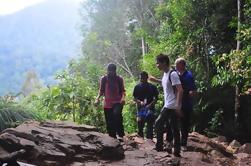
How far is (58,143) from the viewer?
6.66 m

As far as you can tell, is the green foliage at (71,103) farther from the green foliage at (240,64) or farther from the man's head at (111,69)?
the man's head at (111,69)

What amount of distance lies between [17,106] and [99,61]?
822 inches

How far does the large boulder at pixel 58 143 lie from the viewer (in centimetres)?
607

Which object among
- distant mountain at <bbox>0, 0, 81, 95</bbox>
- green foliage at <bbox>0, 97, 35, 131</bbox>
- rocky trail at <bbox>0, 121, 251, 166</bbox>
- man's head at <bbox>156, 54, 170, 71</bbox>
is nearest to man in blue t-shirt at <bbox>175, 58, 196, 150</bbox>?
rocky trail at <bbox>0, 121, 251, 166</bbox>

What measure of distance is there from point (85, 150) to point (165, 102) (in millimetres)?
1490

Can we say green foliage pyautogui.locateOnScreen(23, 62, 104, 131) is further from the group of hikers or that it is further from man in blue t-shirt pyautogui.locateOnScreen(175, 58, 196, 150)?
man in blue t-shirt pyautogui.locateOnScreen(175, 58, 196, 150)

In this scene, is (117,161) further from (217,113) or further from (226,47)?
(226,47)

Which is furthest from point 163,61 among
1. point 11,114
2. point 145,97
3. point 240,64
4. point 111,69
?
point 240,64

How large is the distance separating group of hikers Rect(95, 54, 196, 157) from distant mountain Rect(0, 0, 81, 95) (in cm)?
5352

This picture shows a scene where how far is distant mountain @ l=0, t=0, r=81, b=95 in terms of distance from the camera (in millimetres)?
70400

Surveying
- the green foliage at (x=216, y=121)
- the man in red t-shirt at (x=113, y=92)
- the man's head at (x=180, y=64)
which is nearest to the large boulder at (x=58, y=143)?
the man in red t-shirt at (x=113, y=92)

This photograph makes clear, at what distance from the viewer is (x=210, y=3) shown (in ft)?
45.0

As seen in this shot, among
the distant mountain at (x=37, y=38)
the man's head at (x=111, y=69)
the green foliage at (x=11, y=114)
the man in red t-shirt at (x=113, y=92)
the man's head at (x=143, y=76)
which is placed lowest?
the green foliage at (x=11, y=114)

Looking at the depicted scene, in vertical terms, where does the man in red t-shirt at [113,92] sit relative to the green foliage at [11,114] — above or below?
above
